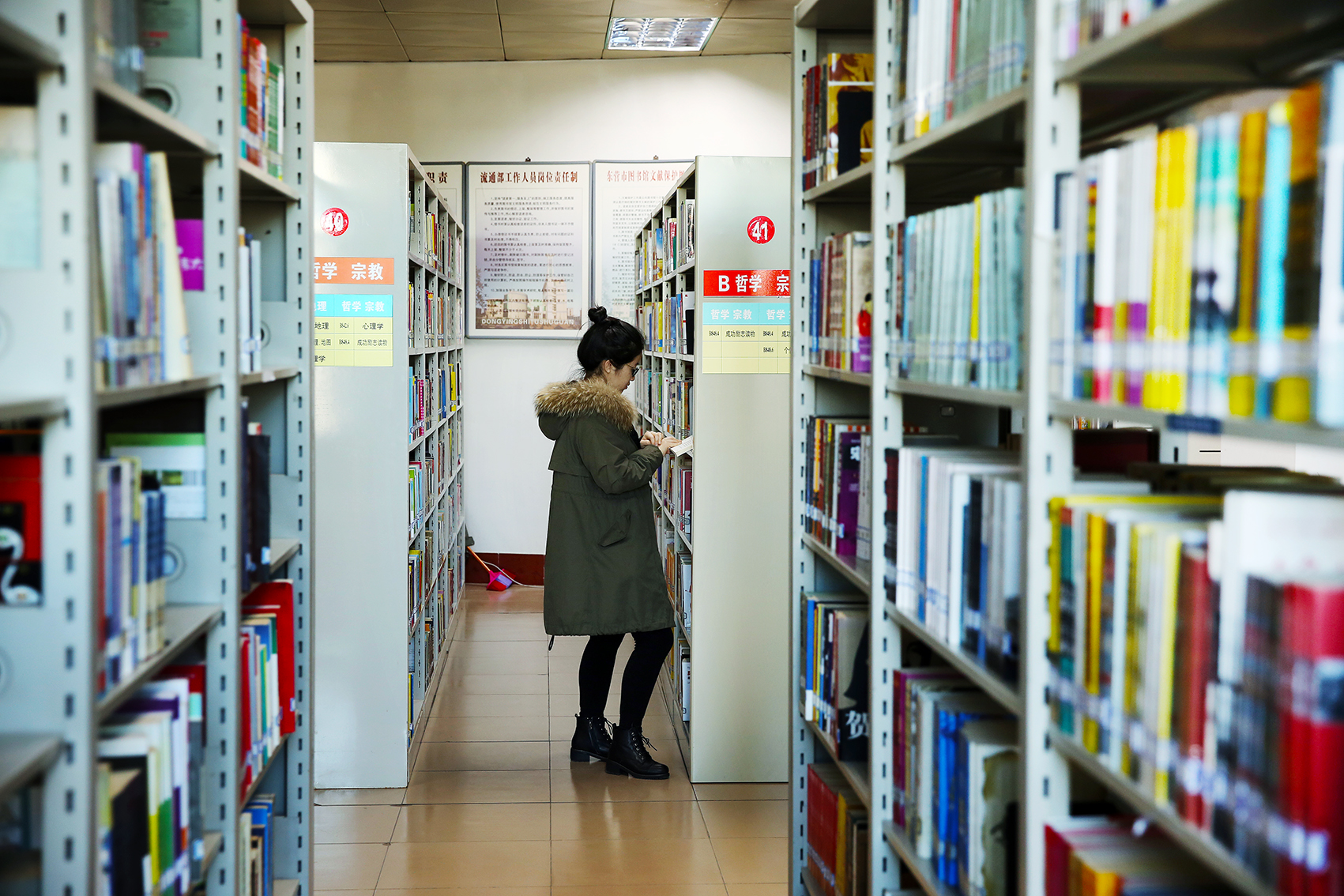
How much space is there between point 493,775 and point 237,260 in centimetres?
270

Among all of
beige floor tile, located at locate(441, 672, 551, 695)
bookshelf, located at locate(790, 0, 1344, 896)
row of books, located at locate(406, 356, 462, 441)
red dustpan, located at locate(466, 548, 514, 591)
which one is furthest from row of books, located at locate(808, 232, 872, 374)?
red dustpan, located at locate(466, 548, 514, 591)

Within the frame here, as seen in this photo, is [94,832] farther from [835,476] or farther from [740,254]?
[740,254]

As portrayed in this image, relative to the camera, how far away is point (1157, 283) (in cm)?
117

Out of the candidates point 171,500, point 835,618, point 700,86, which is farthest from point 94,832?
point 700,86

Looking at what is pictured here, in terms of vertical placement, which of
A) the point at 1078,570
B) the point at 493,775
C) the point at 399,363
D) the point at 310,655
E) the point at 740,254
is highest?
the point at 740,254

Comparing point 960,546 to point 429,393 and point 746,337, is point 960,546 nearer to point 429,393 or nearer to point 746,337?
point 746,337

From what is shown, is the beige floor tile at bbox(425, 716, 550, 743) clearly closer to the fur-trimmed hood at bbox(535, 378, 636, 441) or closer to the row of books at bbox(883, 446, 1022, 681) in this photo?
the fur-trimmed hood at bbox(535, 378, 636, 441)

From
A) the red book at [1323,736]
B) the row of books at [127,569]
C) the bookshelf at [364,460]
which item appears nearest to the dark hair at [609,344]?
the bookshelf at [364,460]

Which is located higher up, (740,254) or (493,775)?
(740,254)

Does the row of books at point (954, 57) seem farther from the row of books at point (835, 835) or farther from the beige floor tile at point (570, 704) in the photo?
the beige floor tile at point (570, 704)

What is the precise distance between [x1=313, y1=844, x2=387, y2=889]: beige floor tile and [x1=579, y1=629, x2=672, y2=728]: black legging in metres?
0.97

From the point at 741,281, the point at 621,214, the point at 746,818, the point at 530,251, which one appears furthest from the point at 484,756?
the point at 621,214

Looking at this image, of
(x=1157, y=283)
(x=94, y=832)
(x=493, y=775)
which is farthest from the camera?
(x=493, y=775)

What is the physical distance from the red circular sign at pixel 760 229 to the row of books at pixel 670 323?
455mm
